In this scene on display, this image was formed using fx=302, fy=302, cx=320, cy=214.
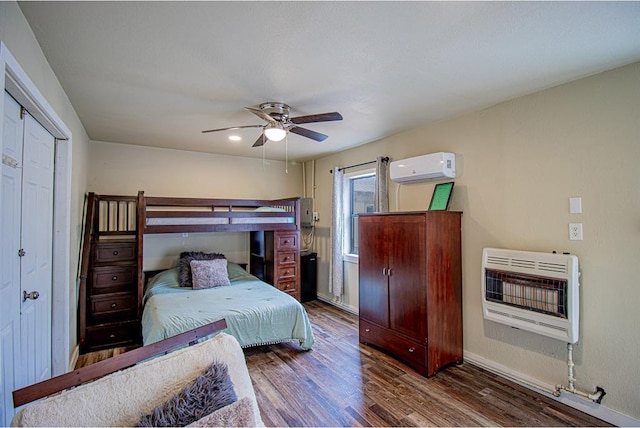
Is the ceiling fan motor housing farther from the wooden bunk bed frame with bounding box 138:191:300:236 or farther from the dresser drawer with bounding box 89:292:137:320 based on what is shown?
the dresser drawer with bounding box 89:292:137:320

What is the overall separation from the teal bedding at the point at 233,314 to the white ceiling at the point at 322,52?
75.2 inches

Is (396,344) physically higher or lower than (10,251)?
lower

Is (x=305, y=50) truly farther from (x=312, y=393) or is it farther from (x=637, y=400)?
(x=637, y=400)

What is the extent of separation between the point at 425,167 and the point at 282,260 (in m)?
2.29

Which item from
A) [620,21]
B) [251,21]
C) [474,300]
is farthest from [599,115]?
[251,21]

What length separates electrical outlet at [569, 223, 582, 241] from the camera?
88.3 inches

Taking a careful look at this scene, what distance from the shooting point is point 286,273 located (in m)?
4.32

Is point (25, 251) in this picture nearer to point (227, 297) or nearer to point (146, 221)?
point (146, 221)

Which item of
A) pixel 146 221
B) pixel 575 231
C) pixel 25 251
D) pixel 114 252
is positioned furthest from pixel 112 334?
pixel 575 231

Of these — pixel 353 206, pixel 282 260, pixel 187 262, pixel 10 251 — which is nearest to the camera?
pixel 10 251

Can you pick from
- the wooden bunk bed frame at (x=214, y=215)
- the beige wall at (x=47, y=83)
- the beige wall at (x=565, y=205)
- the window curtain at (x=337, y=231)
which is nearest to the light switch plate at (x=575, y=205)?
the beige wall at (x=565, y=205)

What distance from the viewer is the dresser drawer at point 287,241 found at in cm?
425

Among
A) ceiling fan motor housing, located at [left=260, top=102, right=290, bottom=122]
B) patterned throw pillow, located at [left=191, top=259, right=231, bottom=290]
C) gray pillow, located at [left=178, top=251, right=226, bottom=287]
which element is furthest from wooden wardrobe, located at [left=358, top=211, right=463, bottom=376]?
gray pillow, located at [left=178, top=251, right=226, bottom=287]

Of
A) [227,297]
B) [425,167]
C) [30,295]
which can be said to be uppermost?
[425,167]
